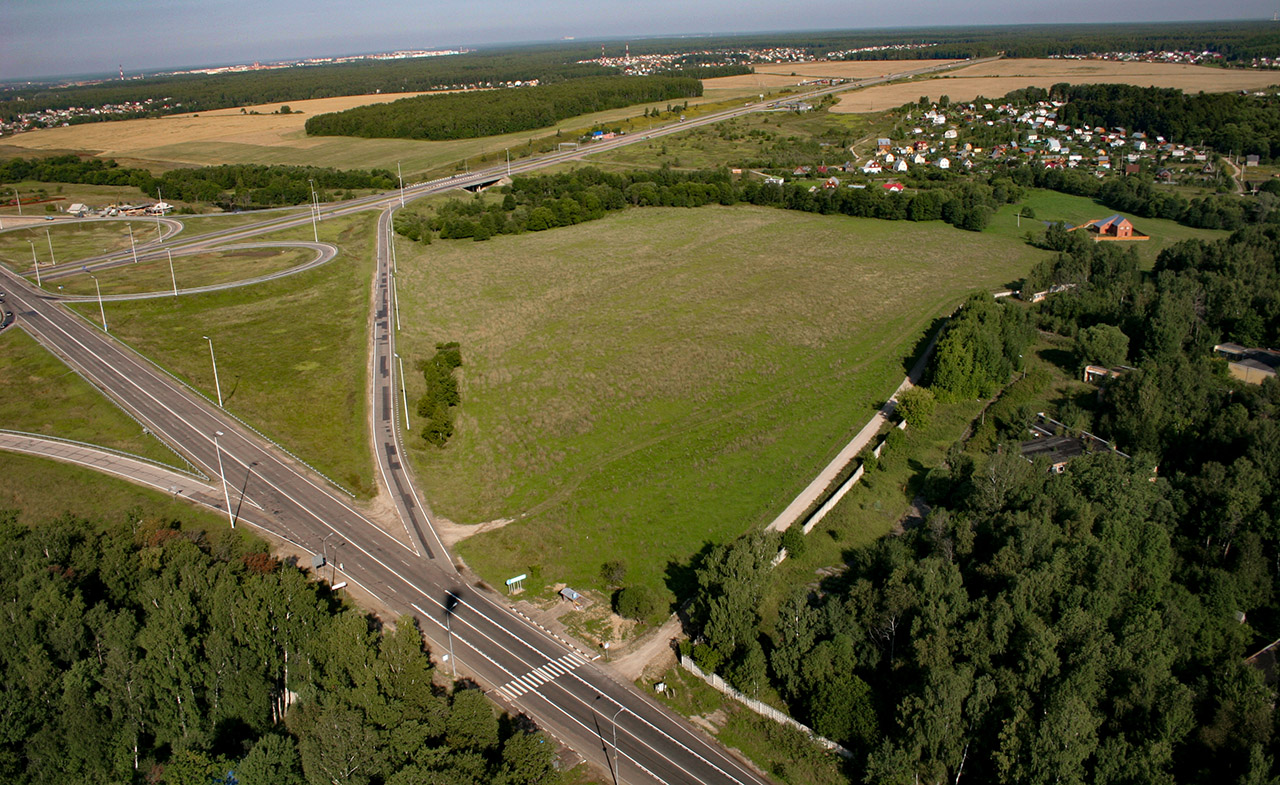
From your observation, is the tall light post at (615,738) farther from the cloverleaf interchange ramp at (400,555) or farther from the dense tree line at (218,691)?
the dense tree line at (218,691)

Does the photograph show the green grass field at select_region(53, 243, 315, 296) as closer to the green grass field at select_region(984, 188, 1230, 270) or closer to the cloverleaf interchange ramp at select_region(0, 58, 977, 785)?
the cloverleaf interchange ramp at select_region(0, 58, 977, 785)

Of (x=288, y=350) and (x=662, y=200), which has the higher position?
(x=662, y=200)

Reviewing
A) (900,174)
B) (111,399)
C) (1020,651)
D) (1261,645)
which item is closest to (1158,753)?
(1020,651)

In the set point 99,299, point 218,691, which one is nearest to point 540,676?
point 218,691

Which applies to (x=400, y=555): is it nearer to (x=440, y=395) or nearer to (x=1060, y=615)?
(x=440, y=395)

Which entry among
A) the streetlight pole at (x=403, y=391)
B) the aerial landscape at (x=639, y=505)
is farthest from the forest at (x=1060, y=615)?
the streetlight pole at (x=403, y=391)

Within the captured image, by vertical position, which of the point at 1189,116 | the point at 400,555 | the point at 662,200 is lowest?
the point at 400,555
